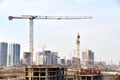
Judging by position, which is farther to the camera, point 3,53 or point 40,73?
point 3,53

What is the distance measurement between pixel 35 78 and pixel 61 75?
626cm

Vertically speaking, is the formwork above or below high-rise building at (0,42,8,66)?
below

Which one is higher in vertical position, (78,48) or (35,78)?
(78,48)

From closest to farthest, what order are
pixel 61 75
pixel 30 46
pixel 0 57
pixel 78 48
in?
pixel 61 75, pixel 30 46, pixel 78 48, pixel 0 57

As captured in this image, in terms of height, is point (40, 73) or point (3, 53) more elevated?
point (3, 53)

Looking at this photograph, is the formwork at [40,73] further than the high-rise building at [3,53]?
No

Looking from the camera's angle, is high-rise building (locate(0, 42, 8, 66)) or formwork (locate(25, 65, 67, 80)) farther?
high-rise building (locate(0, 42, 8, 66))

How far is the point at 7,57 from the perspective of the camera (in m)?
196

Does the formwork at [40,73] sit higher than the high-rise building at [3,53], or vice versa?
the high-rise building at [3,53]

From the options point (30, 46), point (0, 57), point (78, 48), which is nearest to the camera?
point (30, 46)

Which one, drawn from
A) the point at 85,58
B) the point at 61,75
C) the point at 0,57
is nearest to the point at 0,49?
the point at 0,57

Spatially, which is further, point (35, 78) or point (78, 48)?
point (78, 48)

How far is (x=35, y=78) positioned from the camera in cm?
4719

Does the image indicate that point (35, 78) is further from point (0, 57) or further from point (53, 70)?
point (0, 57)
